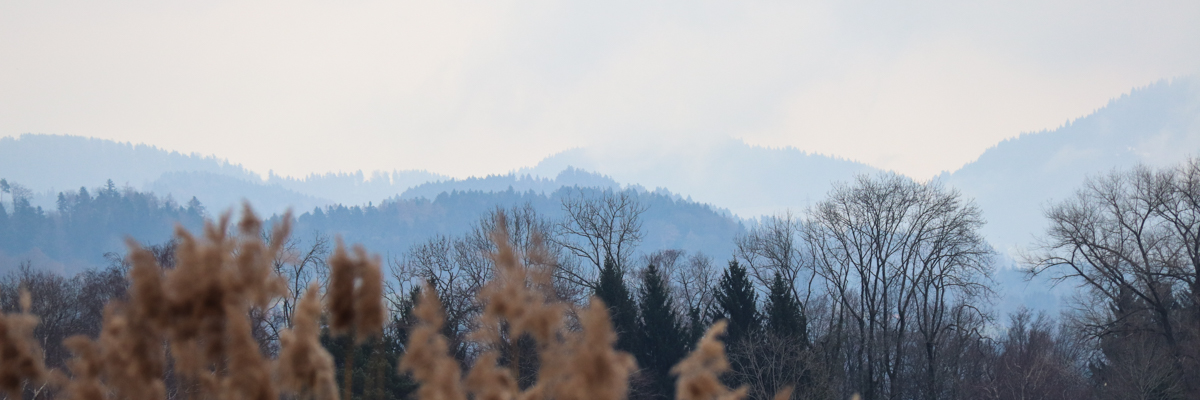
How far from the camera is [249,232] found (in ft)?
5.18

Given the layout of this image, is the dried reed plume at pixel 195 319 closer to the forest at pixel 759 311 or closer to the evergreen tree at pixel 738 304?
the forest at pixel 759 311

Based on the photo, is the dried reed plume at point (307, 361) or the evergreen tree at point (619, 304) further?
the evergreen tree at point (619, 304)

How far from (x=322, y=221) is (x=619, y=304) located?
143066 mm

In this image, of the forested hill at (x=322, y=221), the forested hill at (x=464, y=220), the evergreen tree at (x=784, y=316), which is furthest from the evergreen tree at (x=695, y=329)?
the forested hill at (x=464, y=220)

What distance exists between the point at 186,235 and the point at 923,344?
36.9 meters

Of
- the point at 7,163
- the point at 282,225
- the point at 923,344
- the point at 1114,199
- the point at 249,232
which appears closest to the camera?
the point at 249,232

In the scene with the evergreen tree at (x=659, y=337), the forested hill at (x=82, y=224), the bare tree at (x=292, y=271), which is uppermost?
the forested hill at (x=82, y=224)

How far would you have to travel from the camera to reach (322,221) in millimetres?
154250

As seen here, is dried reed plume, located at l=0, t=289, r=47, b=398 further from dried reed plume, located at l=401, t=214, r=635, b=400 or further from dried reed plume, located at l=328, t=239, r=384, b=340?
dried reed plume, located at l=401, t=214, r=635, b=400

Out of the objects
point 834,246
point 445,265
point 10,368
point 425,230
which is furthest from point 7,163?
point 10,368

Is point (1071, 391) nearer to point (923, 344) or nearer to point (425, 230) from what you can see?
point (923, 344)

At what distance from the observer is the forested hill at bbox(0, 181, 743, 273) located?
11719cm

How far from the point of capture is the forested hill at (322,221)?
4614 inches

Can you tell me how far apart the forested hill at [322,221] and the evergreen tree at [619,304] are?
80341 millimetres
